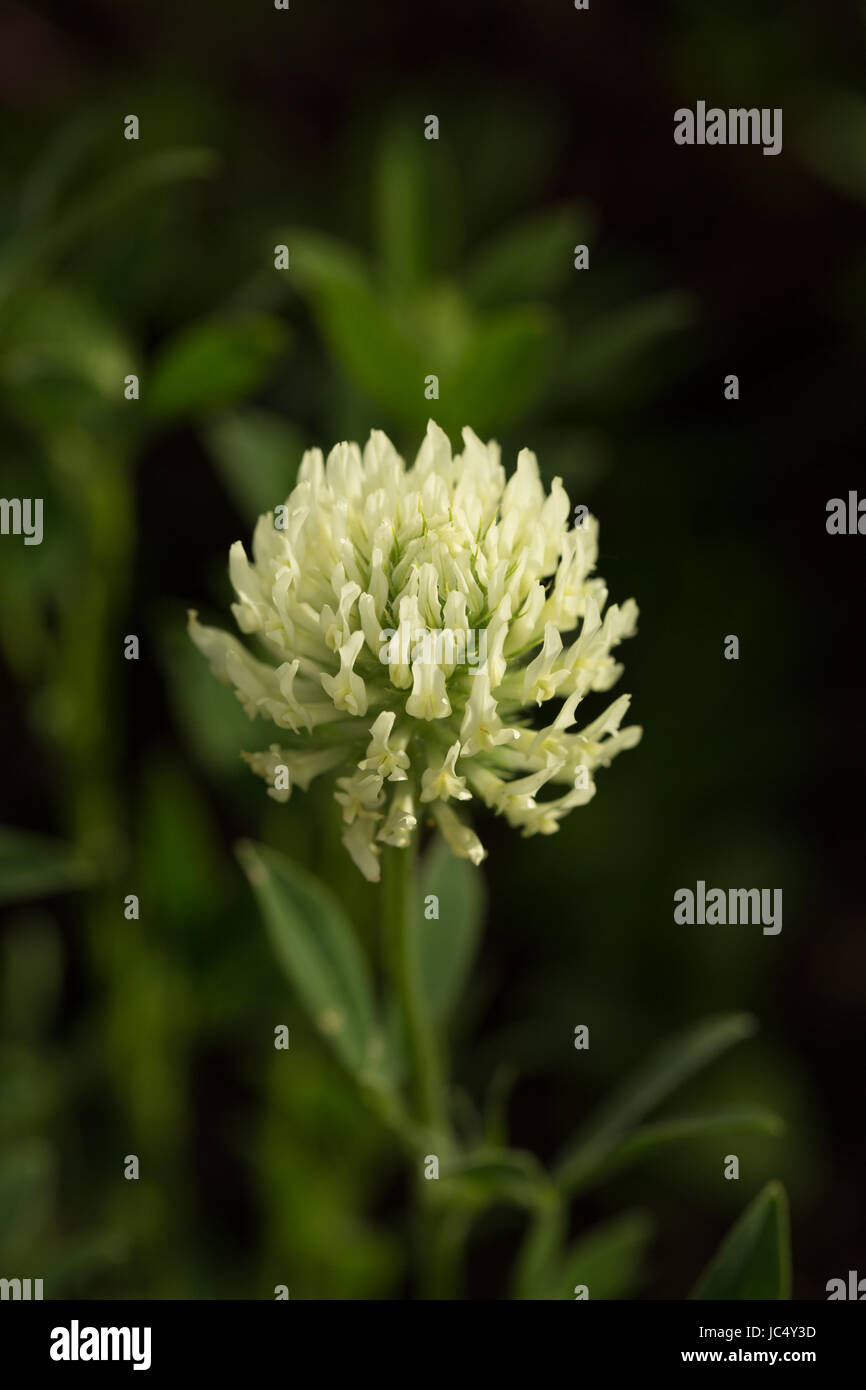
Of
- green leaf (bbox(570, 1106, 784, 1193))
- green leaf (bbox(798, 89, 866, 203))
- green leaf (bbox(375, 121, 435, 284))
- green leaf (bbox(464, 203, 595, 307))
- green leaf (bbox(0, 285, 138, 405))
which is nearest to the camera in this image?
green leaf (bbox(570, 1106, 784, 1193))

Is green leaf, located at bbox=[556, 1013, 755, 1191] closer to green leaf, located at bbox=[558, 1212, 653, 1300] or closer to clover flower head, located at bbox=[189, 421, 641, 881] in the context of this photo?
green leaf, located at bbox=[558, 1212, 653, 1300]

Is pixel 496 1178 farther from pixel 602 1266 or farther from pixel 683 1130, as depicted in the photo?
pixel 602 1266

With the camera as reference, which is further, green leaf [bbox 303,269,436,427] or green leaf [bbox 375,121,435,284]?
green leaf [bbox 375,121,435,284]

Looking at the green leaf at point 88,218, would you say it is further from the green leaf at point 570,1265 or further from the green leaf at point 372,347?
the green leaf at point 570,1265

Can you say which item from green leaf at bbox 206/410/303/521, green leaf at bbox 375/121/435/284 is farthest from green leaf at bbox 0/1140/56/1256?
green leaf at bbox 375/121/435/284

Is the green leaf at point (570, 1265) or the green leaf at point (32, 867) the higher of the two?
the green leaf at point (32, 867)

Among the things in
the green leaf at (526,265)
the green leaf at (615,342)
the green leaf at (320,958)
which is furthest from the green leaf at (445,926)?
the green leaf at (526,265)
